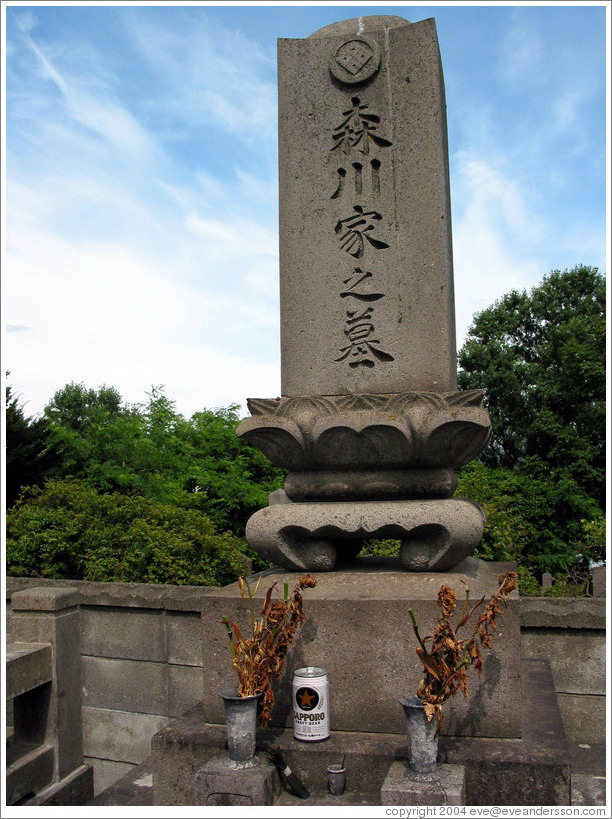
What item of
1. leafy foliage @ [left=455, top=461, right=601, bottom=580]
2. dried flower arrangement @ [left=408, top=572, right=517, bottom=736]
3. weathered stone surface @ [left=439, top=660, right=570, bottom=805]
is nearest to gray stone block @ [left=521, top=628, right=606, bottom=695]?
weathered stone surface @ [left=439, top=660, right=570, bottom=805]

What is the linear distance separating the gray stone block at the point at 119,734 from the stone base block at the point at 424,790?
2787mm

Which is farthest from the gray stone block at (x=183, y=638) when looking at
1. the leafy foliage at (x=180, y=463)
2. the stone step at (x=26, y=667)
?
the leafy foliage at (x=180, y=463)

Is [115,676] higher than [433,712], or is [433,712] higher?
[433,712]

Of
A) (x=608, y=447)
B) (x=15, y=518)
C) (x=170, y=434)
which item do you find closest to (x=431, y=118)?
(x=608, y=447)

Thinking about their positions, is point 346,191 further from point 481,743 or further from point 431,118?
point 481,743

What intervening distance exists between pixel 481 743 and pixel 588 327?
22.1 m

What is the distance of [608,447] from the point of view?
297 cm

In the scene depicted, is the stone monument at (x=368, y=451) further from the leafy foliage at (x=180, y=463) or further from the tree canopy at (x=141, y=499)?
the leafy foliage at (x=180, y=463)

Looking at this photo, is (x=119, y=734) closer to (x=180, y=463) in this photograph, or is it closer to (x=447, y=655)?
(x=447, y=655)

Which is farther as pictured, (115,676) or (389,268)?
(115,676)

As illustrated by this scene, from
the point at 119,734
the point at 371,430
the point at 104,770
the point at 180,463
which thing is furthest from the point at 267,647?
the point at 180,463

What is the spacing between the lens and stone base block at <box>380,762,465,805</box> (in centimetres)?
227

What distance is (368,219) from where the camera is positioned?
11.5 ft

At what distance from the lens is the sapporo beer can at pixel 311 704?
274cm
